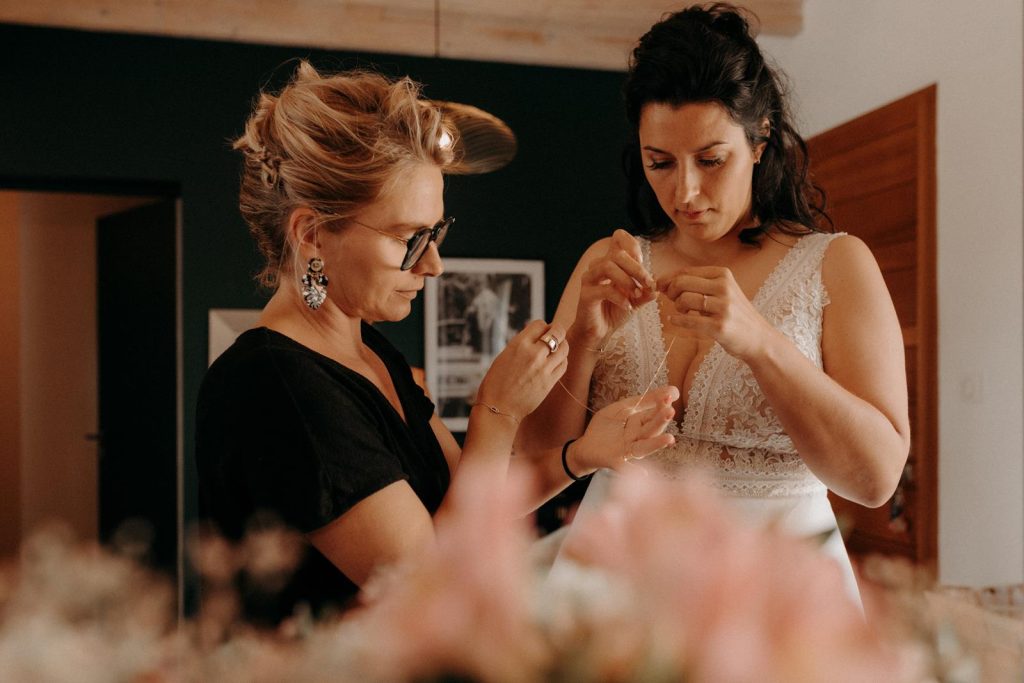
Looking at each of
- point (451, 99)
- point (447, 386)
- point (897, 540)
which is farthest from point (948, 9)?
point (447, 386)

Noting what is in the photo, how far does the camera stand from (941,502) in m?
3.51

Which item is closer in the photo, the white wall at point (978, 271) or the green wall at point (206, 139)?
the white wall at point (978, 271)

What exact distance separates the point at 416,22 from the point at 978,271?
9.13 ft

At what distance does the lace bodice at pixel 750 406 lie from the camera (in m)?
1.64

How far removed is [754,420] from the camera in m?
1.67

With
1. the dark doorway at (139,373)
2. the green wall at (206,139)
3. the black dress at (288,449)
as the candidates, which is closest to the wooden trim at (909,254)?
the green wall at (206,139)

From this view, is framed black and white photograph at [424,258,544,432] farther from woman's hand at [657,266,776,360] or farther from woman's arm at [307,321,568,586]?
woman's hand at [657,266,776,360]

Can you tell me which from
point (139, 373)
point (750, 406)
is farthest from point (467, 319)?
point (750, 406)

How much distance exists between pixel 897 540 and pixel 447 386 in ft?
7.08

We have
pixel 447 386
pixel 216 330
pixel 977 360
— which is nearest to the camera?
pixel 977 360

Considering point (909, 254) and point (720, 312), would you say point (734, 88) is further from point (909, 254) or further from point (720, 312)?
point (909, 254)

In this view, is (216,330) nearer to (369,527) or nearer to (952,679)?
(369,527)

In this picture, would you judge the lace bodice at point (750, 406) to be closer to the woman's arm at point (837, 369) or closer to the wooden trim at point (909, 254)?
the woman's arm at point (837, 369)

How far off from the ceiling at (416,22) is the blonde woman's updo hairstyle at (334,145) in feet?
11.4
